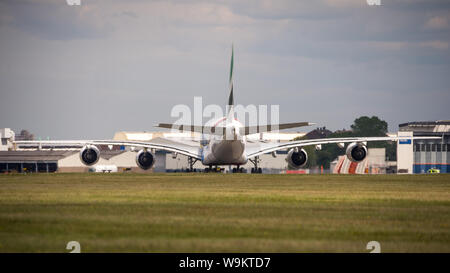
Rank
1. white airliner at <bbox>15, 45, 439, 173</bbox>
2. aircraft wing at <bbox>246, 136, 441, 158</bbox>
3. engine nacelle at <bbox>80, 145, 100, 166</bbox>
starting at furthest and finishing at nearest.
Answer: engine nacelle at <bbox>80, 145, 100, 166</bbox>, aircraft wing at <bbox>246, 136, 441, 158</bbox>, white airliner at <bbox>15, 45, 439, 173</bbox>

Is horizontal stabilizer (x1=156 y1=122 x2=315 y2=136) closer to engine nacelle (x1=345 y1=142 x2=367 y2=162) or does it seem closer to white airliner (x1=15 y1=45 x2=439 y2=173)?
white airliner (x1=15 y1=45 x2=439 y2=173)

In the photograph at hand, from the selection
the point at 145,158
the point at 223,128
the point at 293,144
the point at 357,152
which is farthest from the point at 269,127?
the point at 145,158

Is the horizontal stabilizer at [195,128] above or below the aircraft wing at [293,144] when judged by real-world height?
above

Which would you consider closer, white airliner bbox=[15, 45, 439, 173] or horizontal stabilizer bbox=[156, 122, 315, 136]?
horizontal stabilizer bbox=[156, 122, 315, 136]

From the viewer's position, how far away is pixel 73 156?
11775 cm

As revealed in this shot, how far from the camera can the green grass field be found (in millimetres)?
15586

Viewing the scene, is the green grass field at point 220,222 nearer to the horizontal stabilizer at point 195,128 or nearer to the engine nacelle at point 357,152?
the horizontal stabilizer at point 195,128

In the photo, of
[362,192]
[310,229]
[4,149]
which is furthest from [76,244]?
[4,149]

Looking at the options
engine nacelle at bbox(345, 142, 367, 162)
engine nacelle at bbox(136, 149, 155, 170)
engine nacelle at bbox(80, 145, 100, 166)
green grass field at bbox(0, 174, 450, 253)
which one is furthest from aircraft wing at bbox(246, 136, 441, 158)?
green grass field at bbox(0, 174, 450, 253)

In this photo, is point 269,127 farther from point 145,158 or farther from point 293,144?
point 145,158

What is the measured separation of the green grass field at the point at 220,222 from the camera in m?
15.6

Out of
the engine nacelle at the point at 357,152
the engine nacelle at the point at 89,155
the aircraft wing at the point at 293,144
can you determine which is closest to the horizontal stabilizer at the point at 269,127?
the aircraft wing at the point at 293,144
